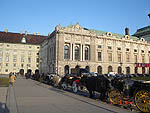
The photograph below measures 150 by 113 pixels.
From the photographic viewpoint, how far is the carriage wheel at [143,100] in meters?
7.71

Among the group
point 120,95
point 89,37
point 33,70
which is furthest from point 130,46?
point 120,95

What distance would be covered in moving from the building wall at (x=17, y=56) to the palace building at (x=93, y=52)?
93.0 feet

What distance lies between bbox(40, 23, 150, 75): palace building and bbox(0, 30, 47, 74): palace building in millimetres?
28610

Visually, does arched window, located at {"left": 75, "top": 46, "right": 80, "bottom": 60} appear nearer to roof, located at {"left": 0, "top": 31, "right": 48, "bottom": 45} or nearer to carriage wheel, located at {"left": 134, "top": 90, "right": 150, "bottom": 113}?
roof, located at {"left": 0, "top": 31, "right": 48, "bottom": 45}

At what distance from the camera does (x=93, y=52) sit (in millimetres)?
54969

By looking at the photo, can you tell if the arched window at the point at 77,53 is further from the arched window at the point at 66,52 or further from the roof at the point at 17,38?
the roof at the point at 17,38

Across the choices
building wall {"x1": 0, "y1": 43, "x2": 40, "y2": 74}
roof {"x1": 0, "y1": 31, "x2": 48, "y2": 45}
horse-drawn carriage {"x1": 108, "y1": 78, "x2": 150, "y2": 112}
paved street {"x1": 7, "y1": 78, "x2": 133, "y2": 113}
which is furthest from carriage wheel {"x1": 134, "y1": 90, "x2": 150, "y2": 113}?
roof {"x1": 0, "y1": 31, "x2": 48, "y2": 45}

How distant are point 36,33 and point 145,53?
6595 cm

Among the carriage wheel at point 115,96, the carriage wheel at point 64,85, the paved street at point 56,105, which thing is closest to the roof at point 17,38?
the carriage wheel at point 64,85

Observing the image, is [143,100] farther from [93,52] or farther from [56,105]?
[93,52]

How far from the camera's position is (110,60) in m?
58.6

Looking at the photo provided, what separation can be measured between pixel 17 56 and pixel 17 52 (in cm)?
211

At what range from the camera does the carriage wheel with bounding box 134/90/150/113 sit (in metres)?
7.71

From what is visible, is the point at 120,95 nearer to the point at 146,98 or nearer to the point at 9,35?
the point at 146,98
